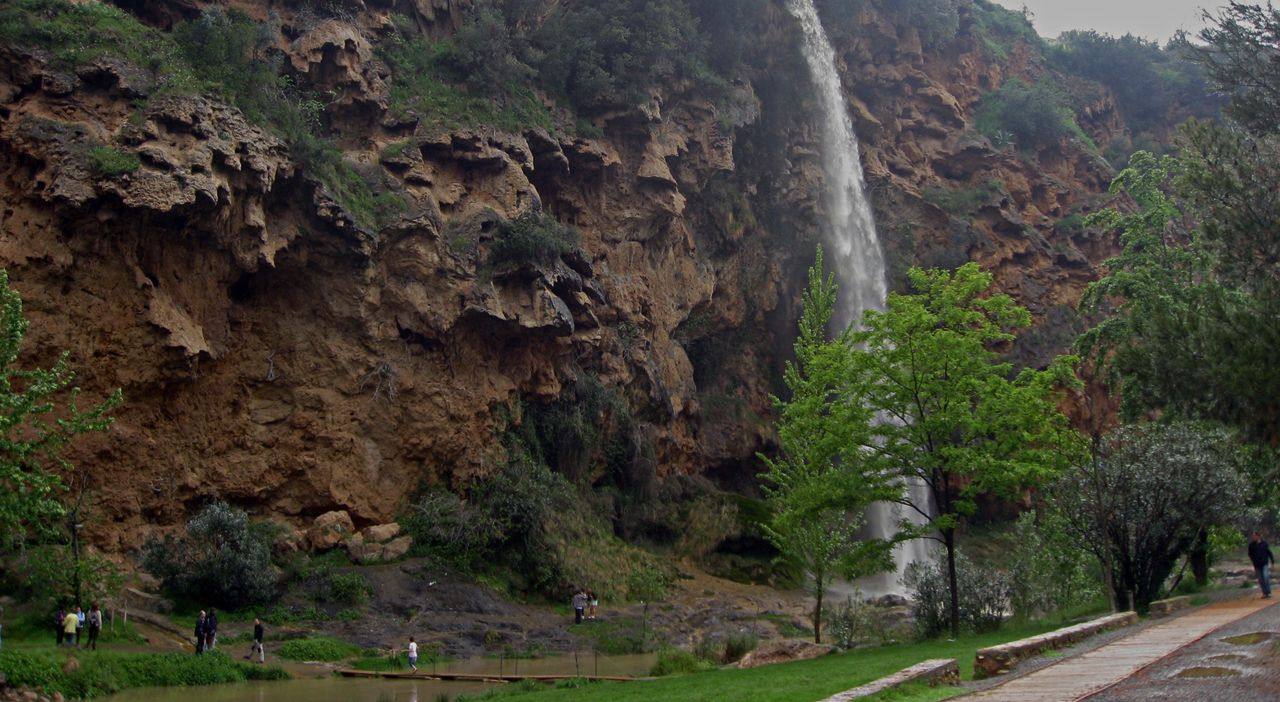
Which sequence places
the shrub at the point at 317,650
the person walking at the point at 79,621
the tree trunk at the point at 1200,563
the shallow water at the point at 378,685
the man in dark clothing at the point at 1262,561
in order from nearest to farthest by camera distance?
the shallow water at the point at 378,685
the man in dark clothing at the point at 1262,561
the person walking at the point at 79,621
the shrub at the point at 317,650
the tree trunk at the point at 1200,563

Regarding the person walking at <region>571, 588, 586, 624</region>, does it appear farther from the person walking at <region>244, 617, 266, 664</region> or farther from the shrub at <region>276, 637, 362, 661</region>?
the person walking at <region>244, 617, 266, 664</region>

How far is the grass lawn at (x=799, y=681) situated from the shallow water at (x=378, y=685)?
6.69 ft

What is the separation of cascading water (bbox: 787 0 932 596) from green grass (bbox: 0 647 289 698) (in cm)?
3288

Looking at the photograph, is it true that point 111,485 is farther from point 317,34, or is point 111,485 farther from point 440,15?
point 440,15

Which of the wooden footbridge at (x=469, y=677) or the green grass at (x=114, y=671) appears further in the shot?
the wooden footbridge at (x=469, y=677)

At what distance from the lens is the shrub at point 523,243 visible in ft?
109

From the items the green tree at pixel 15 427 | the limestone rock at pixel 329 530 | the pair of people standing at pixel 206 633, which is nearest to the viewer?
the green tree at pixel 15 427

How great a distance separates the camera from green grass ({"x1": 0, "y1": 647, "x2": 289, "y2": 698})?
641 inches

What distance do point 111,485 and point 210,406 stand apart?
3774mm

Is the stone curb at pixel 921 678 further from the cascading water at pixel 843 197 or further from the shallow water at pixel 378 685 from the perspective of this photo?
the cascading water at pixel 843 197

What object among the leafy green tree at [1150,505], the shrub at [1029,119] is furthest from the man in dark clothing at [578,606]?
the shrub at [1029,119]

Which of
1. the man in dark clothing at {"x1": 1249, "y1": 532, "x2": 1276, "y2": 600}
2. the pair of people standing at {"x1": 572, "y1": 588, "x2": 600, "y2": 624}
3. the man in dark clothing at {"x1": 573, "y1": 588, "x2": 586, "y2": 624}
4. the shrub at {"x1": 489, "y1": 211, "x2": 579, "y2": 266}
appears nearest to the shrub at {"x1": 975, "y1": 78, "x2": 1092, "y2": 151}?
the shrub at {"x1": 489, "y1": 211, "x2": 579, "y2": 266}

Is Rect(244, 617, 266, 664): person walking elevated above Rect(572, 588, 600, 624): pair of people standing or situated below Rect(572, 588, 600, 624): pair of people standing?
above

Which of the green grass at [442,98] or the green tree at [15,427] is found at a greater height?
the green grass at [442,98]
